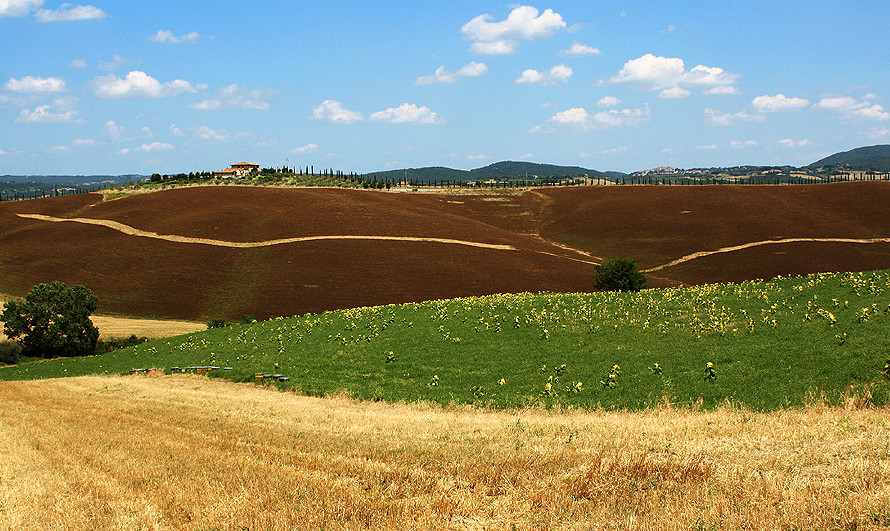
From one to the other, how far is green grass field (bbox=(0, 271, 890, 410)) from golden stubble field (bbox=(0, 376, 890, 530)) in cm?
198

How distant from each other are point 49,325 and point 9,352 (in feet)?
10.6

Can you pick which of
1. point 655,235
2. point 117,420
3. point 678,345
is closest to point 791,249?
point 655,235

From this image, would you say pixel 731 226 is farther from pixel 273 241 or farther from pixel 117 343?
pixel 117 343

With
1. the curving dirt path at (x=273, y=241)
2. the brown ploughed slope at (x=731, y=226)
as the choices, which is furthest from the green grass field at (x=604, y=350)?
the brown ploughed slope at (x=731, y=226)

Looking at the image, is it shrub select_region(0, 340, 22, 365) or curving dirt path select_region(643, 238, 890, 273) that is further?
curving dirt path select_region(643, 238, 890, 273)

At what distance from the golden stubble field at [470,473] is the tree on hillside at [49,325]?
35.7 m

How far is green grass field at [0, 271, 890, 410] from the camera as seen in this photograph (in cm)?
1611

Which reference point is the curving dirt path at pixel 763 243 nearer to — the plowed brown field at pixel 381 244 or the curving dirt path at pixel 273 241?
the plowed brown field at pixel 381 244

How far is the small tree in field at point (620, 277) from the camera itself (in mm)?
50156

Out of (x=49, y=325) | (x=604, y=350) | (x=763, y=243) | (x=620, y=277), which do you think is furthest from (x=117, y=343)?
(x=763, y=243)

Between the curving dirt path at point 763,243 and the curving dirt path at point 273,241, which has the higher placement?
the curving dirt path at point 273,241

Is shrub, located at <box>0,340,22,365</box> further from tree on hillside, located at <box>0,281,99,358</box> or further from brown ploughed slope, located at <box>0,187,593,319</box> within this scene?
brown ploughed slope, located at <box>0,187,593,319</box>

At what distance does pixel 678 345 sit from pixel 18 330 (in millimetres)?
48613

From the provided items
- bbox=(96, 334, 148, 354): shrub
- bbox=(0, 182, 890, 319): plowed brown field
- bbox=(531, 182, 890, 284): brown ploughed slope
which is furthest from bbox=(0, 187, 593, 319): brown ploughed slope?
bbox=(531, 182, 890, 284): brown ploughed slope
